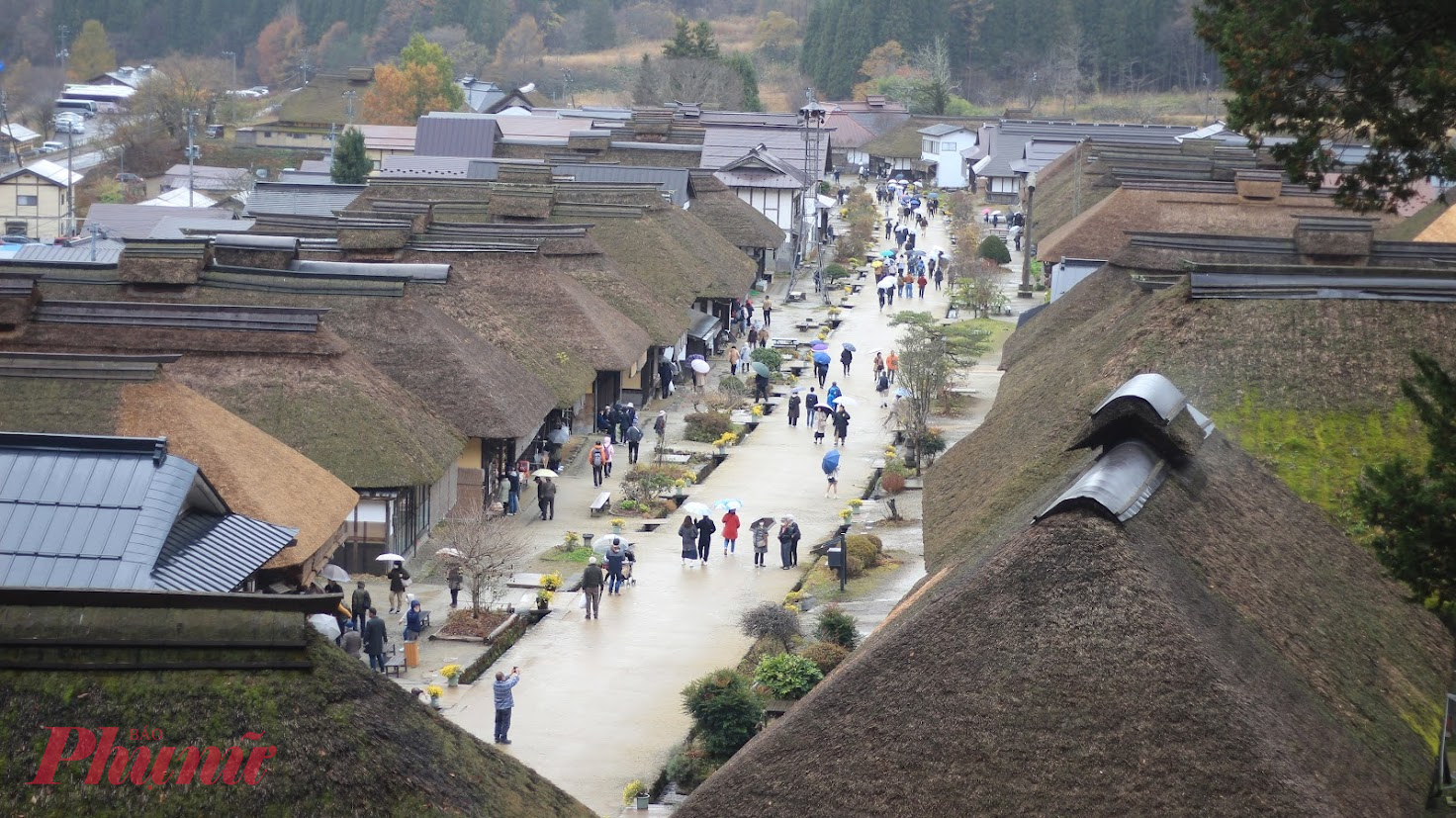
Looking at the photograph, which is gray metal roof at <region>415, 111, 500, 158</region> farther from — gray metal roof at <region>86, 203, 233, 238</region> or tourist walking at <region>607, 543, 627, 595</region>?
tourist walking at <region>607, 543, 627, 595</region>

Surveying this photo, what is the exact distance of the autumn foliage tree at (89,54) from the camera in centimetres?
14300

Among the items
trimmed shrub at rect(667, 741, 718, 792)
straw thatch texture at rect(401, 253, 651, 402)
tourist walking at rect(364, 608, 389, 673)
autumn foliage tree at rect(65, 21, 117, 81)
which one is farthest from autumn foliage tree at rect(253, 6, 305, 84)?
trimmed shrub at rect(667, 741, 718, 792)

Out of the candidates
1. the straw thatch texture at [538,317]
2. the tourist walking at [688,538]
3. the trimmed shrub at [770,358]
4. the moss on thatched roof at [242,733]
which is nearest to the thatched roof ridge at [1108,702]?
the moss on thatched roof at [242,733]

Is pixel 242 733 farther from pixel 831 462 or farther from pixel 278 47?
pixel 278 47

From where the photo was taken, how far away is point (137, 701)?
855cm

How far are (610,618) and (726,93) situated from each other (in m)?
87.3

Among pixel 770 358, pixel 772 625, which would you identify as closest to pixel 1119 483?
pixel 772 625

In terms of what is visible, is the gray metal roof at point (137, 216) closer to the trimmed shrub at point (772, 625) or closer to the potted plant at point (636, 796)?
the trimmed shrub at point (772, 625)

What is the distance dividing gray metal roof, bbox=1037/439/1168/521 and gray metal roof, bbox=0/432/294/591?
7.76 m

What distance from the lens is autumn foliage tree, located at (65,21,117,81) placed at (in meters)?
143

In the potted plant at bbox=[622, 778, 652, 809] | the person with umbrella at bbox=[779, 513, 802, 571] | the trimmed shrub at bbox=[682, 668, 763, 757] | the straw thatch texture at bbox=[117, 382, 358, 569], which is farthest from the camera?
the person with umbrella at bbox=[779, 513, 802, 571]

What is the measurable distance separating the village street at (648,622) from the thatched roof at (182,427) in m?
2.96

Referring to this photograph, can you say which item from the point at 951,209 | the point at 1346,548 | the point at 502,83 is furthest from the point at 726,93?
the point at 1346,548

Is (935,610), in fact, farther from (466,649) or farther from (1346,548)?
Result: (466,649)
